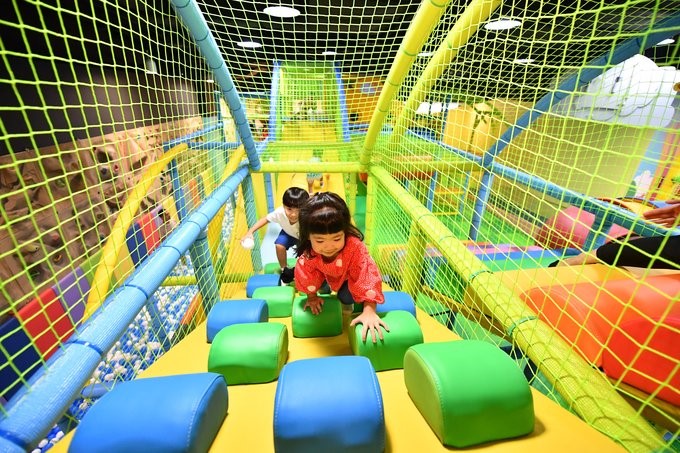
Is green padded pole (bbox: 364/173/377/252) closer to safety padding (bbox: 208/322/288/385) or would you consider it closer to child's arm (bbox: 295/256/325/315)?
child's arm (bbox: 295/256/325/315)

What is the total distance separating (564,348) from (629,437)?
0.58 ft

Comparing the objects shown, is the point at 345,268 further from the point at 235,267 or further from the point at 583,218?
the point at 583,218

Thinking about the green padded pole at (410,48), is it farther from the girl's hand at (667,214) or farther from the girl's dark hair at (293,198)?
the girl's hand at (667,214)

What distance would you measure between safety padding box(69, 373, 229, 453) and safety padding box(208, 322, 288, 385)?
18 cm

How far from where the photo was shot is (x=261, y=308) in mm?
1176

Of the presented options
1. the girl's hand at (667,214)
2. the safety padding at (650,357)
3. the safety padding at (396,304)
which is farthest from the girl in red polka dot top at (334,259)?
the girl's hand at (667,214)

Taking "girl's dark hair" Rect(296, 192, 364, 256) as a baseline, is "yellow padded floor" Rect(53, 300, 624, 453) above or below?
below

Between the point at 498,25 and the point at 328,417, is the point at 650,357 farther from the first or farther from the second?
the point at 498,25

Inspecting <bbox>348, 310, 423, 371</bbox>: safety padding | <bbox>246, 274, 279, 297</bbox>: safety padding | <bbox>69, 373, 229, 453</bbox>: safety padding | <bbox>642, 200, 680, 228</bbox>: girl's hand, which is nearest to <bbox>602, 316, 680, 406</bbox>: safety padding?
<bbox>348, 310, 423, 371</bbox>: safety padding

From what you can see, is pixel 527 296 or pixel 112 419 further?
pixel 527 296

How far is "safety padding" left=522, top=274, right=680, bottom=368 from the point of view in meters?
0.79

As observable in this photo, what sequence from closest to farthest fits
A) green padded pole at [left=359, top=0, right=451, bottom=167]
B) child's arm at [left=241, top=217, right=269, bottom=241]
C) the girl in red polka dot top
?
green padded pole at [left=359, top=0, right=451, bottom=167]
the girl in red polka dot top
child's arm at [left=241, top=217, right=269, bottom=241]

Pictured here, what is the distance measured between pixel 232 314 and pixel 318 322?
302 millimetres

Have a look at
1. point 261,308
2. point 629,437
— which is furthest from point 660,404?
point 261,308
